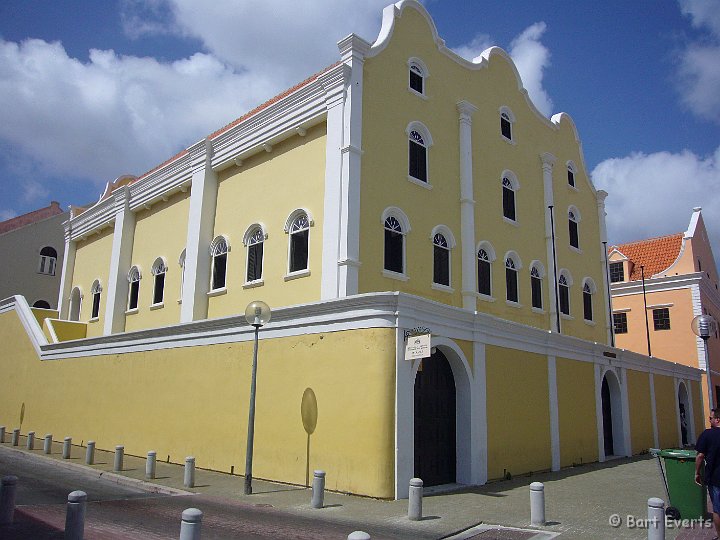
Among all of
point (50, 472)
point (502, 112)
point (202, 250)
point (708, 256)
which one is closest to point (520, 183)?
point (502, 112)

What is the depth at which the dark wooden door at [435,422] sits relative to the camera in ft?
45.4

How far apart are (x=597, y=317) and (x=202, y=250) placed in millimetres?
16431

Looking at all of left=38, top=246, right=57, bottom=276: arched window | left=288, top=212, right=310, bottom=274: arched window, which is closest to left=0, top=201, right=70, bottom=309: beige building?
left=38, top=246, right=57, bottom=276: arched window

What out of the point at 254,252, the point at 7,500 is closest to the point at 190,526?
the point at 7,500

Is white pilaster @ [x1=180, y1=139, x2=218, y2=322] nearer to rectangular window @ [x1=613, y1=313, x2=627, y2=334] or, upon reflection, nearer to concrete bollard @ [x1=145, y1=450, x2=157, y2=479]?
concrete bollard @ [x1=145, y1=450, x2=157, y2=479]

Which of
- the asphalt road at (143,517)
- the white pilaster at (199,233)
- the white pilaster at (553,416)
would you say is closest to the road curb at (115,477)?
the asphalt road at (143,517)

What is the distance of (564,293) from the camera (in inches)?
942

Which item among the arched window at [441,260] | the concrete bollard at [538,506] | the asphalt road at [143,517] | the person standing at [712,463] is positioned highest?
the arched window at [441,260]

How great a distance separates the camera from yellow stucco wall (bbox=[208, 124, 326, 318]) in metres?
16.7

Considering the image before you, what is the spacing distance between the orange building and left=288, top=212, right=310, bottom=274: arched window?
882 inches

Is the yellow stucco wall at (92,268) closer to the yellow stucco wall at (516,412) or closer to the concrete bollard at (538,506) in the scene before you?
the yellow stucco wall at (516,412)

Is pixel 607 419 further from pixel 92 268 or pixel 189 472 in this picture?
pixel 92 268

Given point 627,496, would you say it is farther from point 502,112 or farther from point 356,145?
point 502,112

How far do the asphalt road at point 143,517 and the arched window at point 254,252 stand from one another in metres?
6.92
